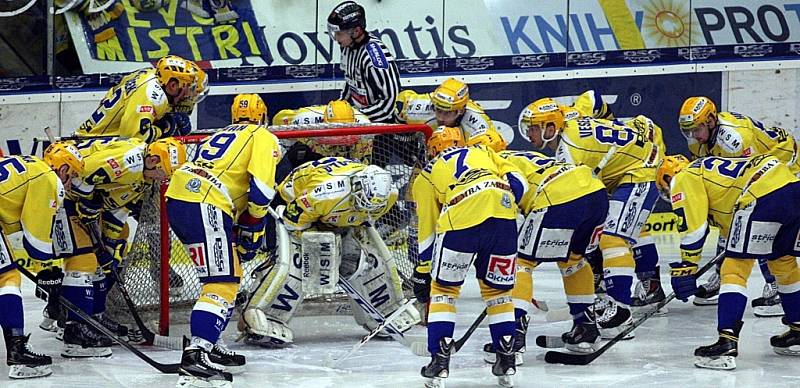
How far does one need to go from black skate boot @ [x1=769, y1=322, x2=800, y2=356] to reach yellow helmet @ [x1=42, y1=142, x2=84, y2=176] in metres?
2.90

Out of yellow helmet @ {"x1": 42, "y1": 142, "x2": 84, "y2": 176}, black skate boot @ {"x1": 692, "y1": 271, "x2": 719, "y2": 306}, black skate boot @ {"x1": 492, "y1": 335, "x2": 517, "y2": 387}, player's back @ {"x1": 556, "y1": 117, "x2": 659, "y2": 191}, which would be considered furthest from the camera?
black skate boot @ {"x1": 692, "y1": 271, "x2": 719, "y2": 306}

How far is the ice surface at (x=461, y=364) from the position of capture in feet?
17.9

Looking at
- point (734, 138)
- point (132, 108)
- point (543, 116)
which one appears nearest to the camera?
point (543, 116)

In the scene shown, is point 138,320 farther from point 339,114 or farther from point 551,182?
point 551,182

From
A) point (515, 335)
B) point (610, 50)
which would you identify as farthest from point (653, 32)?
point (515, 335)

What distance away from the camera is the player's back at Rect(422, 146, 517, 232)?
516 cm

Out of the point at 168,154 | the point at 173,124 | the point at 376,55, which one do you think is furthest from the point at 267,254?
the point at 376,55

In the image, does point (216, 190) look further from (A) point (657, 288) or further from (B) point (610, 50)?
(B) point (610, 50)

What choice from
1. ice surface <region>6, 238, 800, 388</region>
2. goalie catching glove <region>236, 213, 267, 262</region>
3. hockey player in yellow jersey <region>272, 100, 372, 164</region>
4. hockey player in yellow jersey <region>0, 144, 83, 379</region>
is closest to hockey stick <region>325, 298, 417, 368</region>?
ice surface <region>6, 238, 800, 388</region>

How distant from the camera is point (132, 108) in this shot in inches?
255

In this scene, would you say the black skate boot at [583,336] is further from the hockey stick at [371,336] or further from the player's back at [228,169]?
the player's back at [228,169]

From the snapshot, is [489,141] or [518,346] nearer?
[518,346]

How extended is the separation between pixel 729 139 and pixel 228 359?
2566 mm

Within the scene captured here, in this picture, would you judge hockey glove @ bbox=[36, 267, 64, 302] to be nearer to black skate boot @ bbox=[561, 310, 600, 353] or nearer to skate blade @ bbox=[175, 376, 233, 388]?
skate blade @ bbox=[175, 376, 233, 388]
